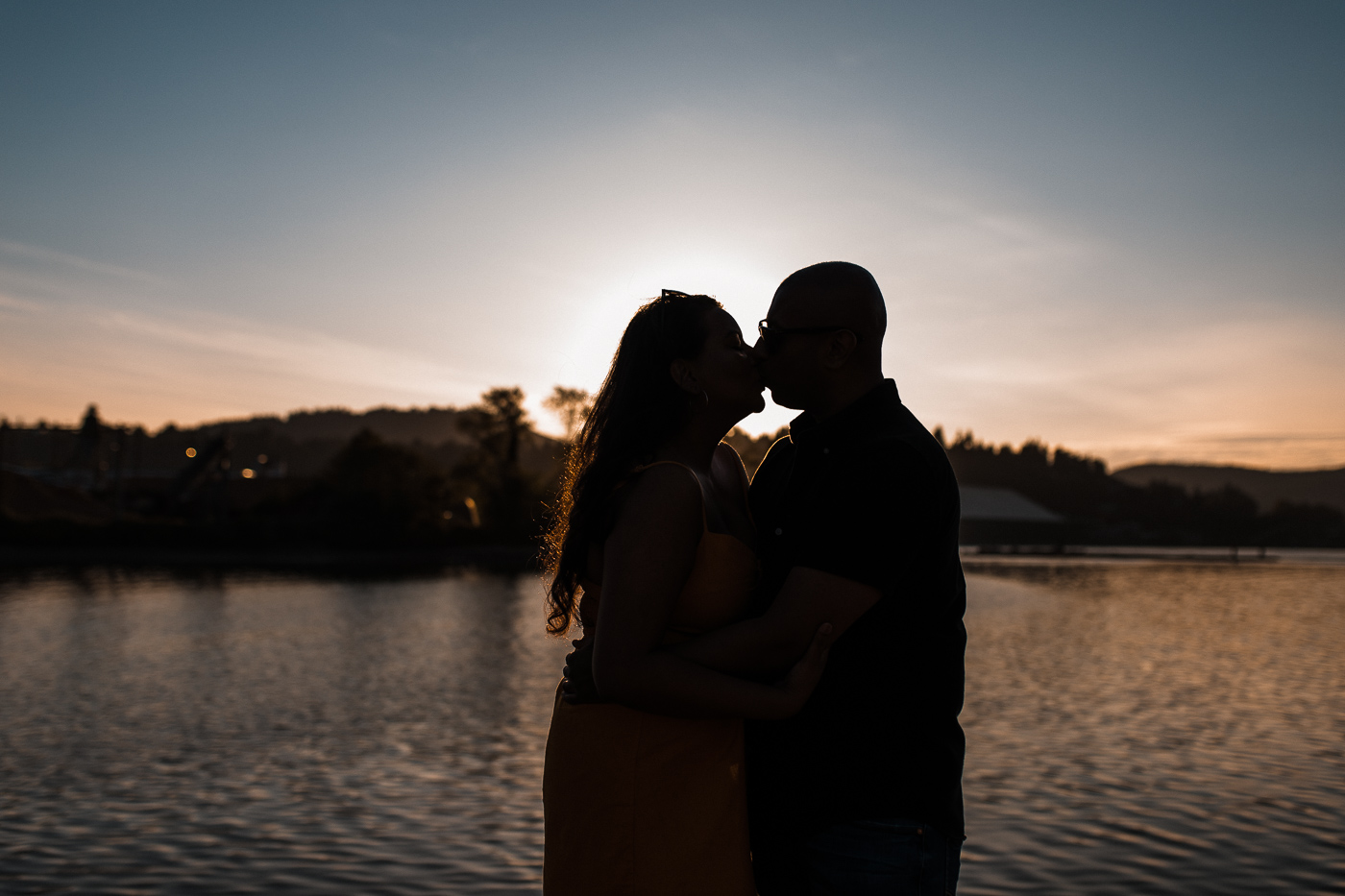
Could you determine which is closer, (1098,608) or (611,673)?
(611,673)

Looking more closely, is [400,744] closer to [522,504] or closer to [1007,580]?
[1007,580]

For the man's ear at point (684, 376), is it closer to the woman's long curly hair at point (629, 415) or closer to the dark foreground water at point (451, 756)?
the woman's long curly hair at point (629, 415)

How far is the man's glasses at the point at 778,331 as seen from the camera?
Result: 2.52 metres

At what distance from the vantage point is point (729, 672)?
7.45ft

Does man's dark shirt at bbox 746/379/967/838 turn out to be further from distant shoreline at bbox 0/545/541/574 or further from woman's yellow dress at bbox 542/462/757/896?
distant shoreline at bbox 0/545/541/574

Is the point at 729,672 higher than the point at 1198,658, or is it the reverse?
the point at 729,672

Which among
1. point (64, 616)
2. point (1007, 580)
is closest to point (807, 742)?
point (64, 616)

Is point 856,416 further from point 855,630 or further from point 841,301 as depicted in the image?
point 855,630

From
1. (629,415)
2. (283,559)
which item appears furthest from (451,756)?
(283,559)

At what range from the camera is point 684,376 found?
2510mm

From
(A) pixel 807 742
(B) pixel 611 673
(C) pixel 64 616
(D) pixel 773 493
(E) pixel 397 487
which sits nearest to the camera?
(B) pixel 611 673

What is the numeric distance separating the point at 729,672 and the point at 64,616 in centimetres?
2684

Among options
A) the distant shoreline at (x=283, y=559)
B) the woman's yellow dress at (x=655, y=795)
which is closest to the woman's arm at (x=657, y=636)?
the woman's yellow dress at (x=655, y=795)

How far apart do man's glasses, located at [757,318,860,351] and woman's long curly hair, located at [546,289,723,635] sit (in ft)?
0.43
